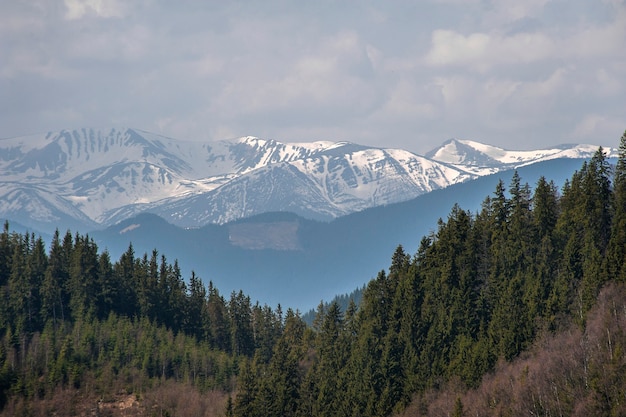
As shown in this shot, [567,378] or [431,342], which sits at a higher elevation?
[431,342]

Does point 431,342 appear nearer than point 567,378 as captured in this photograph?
No

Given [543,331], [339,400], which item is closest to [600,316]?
[543,331]

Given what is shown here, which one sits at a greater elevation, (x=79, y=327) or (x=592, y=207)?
(x=592, y=207)

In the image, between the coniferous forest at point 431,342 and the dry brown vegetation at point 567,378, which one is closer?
the dry brown vegetation at point 567,378

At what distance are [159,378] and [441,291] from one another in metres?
A: 57.5

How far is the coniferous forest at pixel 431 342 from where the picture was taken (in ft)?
435

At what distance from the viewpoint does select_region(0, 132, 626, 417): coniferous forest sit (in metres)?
132

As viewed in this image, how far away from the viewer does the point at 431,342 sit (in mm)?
157125

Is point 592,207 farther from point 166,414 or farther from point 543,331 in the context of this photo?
point 166,414

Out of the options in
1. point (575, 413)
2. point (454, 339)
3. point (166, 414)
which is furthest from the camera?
point (166, 414)

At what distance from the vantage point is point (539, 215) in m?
159

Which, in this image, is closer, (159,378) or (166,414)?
(166,414)

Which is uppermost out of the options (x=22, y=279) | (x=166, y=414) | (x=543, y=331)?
(x=22, y=279)

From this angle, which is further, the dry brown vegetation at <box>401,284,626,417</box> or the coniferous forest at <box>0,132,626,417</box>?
the coniferous forest at <box>0,132,626,417</box>
